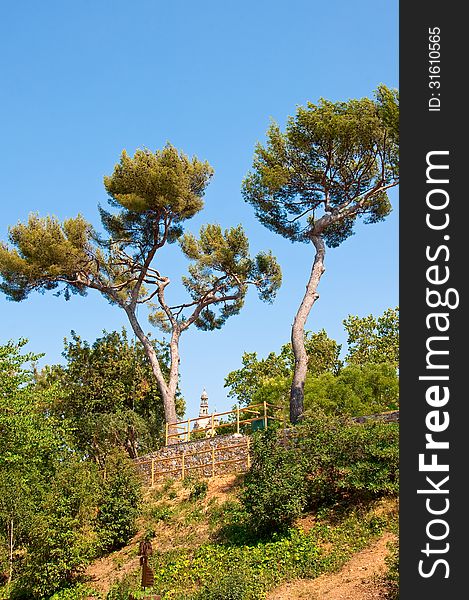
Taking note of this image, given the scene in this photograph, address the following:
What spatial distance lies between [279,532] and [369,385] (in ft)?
53.8

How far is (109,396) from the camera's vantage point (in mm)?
28938

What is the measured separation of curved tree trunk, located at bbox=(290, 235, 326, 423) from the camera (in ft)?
70.7

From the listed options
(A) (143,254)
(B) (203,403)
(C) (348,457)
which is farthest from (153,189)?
(B) (203,403)

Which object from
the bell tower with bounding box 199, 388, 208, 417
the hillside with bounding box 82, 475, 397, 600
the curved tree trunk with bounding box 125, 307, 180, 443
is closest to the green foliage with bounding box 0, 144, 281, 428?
the curved tree trunk with bounding box 125, 307, 180, 443

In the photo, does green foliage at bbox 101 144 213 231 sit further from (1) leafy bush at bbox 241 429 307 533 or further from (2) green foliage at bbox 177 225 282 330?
(1) leafy bush at bbox 241 429 307 533

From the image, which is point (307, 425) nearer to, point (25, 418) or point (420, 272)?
point (25, 418)

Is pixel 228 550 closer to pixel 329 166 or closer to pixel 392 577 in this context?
pixel 392 577

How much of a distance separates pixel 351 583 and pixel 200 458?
10.4m

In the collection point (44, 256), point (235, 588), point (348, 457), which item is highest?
point (44, 256)

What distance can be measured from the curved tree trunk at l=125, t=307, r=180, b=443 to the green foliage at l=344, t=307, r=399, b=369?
14.0 meters

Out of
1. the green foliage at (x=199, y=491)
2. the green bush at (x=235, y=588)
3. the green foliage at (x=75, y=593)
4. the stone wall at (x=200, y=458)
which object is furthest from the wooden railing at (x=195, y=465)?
the green bush at (x=235, y=588)

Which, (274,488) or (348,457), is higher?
(348,457)

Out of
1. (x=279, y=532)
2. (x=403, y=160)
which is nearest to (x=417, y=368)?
(x=403, y=160)

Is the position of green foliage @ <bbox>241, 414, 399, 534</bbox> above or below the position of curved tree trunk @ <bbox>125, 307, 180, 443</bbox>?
below
